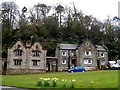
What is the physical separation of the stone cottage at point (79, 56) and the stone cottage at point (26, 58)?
18.7ft

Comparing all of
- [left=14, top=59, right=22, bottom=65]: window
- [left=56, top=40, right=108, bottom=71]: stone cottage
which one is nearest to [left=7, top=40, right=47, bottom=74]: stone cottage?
[left=14, top=59, right=22, bottom=65]: window

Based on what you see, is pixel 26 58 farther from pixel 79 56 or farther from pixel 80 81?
pixel 80 81

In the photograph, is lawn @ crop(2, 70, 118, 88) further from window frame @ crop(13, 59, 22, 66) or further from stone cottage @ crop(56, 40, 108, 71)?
stone cottage @ crop(56, 40, 108, 71)

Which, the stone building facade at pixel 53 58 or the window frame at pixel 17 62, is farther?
the stone building facade at pixel 53 58

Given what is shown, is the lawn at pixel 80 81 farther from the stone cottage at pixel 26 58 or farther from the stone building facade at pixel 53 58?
the stone building facade at pixel 53 58

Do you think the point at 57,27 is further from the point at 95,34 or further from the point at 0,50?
the point at 0,50

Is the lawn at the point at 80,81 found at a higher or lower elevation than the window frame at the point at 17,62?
lower

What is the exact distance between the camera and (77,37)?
301 ft

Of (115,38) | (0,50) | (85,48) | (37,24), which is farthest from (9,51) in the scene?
(115,38)

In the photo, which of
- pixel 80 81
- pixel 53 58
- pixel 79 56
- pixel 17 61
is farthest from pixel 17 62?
pixel 80 81

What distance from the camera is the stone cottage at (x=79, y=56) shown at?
250ft

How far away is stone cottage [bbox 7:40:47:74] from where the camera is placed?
226 ft

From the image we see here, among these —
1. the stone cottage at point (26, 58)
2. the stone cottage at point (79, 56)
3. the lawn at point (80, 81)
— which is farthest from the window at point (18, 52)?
the lawn at point (80, 81)

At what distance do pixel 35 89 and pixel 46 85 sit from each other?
2317 millimetres
